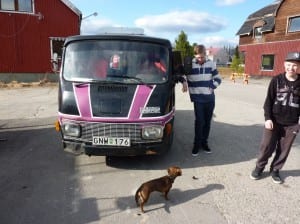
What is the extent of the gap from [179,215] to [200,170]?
1.61 metres

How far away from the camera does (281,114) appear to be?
4848 millimetres

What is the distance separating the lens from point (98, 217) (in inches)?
154

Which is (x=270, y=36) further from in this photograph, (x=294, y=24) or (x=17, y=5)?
(x=17, y=5)

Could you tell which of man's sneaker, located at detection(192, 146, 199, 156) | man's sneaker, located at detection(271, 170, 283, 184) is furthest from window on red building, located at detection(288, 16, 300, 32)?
man's sneaker, located at detection(271, 170, 283, 184)

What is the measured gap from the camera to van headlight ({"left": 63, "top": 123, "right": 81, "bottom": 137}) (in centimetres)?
511

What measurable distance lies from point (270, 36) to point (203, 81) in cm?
3166

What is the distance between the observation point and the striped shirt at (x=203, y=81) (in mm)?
5945

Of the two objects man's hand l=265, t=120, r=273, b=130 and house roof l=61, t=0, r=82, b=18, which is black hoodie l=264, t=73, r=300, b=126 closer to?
man's hand l=265, t=120, r=273, b=130

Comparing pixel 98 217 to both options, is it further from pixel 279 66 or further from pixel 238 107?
pixel 279 66

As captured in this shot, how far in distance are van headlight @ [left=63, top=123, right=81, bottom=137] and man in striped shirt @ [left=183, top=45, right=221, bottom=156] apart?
216 centimetres

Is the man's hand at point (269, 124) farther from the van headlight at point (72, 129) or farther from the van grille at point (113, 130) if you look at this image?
the van headlight at point (72, 129)

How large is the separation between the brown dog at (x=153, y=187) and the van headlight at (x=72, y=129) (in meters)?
1.55

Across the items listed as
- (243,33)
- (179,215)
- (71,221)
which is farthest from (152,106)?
(243,33)

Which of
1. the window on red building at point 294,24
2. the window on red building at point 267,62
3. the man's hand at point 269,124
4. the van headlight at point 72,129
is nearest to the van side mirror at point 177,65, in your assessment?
the man's hand at point 269,124
